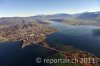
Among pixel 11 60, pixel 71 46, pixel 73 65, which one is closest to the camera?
pixel 73 65

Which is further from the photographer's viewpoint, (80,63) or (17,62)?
(17,62)

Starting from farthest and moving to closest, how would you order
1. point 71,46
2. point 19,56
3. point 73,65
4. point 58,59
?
point 71,46 < point 19,56 < point 58,59 < point 73,65

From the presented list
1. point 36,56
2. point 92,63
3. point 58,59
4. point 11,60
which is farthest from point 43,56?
point 92,63

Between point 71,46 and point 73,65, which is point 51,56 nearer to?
point 73,65

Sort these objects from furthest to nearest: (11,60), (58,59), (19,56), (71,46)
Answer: (71,46) < (19,56) < (11,60) < (58,59)

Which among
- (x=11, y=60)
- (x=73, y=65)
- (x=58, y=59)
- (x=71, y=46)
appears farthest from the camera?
(x=71, y=46)

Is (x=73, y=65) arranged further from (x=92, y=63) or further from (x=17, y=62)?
(x=17, y=62)

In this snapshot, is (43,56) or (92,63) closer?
(92,63)

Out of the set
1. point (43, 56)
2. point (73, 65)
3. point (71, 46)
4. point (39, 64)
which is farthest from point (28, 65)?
point (71, 46)
